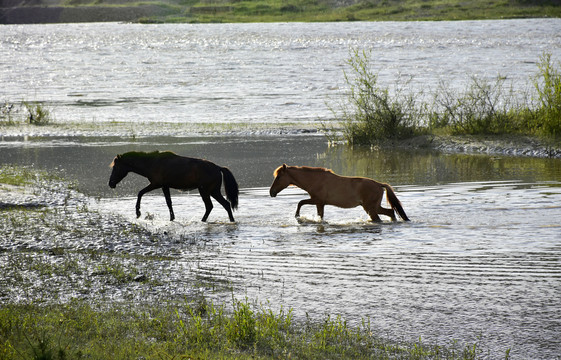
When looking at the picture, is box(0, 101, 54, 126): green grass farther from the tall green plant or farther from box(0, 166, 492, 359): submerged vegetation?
box(0, 166, 492, 359): submerged vegetation

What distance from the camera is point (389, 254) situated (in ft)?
28.5

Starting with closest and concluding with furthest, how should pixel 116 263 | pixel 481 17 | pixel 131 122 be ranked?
pixel 116 263, pixel 131 122, pixel 481 17

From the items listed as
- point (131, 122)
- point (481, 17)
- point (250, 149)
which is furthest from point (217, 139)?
point (481, 17)

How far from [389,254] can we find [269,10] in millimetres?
108662

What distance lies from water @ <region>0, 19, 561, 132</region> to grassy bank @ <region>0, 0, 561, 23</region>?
10155 mm

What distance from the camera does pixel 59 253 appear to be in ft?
29.5

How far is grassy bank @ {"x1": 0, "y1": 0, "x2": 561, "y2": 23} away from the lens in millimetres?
96375

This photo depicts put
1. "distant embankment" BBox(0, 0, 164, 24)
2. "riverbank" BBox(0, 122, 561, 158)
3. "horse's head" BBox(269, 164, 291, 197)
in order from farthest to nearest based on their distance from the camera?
1. "distant embankment" BBox(0, 0, 164, 24)
2. "riverbank" BBox(0, 122, 561, 158)
3. "horse's head" BBox(269, 164, 291, 197)

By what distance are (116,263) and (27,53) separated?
61470 millimetres

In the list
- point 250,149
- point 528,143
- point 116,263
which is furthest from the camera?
point 250,149

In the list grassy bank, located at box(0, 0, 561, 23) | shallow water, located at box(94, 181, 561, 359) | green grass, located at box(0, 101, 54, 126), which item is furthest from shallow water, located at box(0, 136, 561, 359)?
grassy bank, located at box(0, 0, 561, 23)

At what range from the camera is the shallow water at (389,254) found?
666 cm

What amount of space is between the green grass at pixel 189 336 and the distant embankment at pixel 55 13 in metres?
129

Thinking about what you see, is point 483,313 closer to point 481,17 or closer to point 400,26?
point 400,26
